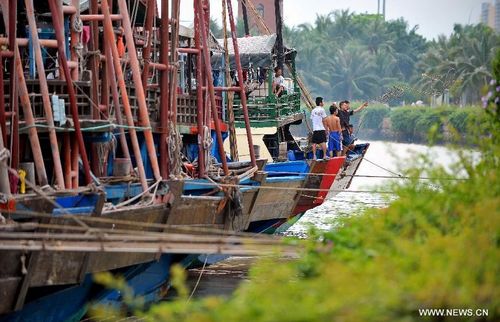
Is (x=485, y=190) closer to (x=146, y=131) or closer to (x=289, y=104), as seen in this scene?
(x=146, y=131)

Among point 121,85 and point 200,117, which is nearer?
point 121,85

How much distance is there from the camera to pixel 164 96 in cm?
1554

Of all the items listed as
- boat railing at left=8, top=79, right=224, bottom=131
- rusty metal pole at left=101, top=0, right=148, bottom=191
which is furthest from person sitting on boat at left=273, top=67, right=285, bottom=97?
rusty metal pole at left=101, top=0, right=148, bottom=191

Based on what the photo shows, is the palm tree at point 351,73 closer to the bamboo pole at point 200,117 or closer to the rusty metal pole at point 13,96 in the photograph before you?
the bamboo pole at point 200,117

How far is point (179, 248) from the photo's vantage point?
796cm

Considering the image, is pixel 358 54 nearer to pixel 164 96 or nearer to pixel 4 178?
pixel 164 96

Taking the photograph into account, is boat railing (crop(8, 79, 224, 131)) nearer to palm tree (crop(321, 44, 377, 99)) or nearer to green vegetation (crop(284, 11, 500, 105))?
green vegetation (crop(284, 11, 500, 105))

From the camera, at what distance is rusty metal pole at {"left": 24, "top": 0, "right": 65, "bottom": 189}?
12.9m

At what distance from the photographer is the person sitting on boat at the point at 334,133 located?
22.8 meters

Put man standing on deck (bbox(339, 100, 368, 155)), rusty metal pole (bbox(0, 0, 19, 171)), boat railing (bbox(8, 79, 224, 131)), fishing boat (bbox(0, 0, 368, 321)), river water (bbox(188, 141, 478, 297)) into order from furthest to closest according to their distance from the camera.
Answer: man standing on deck (bbox(339, 100, 368, 155)) → boat railing (bbox(8, 79, 224, 131)) → rusty metal pole (bbox(0, 0, 19, 171)) → fishing boat (bbox(0, 0, 368, 321)) → river water (bbox(188, 141, 478, 297))

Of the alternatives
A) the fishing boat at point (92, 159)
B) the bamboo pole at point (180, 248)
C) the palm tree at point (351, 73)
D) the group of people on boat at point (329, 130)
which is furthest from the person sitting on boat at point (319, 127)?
the palm tree at point (351, 73)

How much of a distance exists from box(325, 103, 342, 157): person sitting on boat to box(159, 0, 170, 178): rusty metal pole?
732 cm

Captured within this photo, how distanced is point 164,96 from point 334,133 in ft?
27.0

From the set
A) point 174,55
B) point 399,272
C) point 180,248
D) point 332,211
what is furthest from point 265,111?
point 399,272
